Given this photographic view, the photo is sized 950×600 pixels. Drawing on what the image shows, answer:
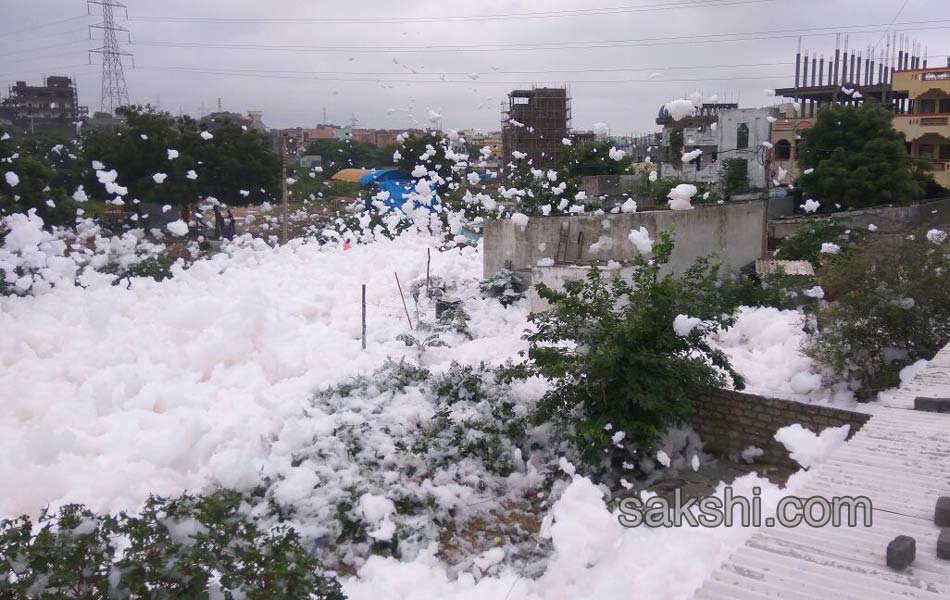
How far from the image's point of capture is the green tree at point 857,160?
19.0m

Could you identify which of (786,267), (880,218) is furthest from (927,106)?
(786,267)

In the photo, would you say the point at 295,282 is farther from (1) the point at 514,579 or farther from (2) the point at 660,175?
(2) the point at 660,175

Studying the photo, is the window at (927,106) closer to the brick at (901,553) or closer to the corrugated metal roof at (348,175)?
the corrugated metal roof at (348,175)

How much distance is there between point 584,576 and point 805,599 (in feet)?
6.79

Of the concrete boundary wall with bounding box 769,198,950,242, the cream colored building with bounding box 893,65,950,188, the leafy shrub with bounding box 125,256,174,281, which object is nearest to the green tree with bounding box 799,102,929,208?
the concrete boundary wall with bounding box 769,198,950,242

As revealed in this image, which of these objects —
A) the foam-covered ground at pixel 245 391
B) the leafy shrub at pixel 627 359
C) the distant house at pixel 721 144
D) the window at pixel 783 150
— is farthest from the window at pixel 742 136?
the leafy shrub at pixel 627 359

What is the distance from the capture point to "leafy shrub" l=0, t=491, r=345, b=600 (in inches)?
124

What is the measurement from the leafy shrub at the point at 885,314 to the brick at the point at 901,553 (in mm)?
4208

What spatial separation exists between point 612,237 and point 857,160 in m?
11.1

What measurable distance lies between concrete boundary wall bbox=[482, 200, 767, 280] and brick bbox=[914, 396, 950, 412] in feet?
18.5

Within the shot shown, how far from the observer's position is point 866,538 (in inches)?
142

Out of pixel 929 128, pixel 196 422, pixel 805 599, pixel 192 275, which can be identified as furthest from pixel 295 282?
pixel 929 128

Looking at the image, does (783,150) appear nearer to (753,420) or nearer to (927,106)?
(927,106)

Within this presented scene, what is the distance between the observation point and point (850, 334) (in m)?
7.36
